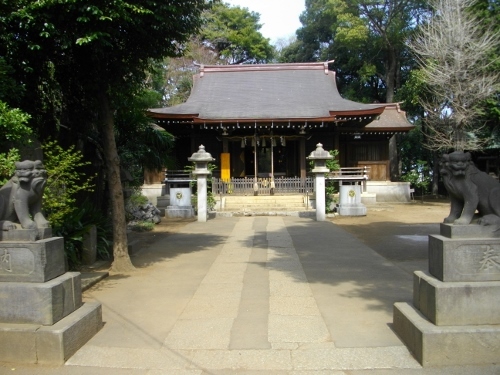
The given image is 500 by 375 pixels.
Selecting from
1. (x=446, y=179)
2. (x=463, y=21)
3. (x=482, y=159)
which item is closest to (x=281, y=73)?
(x=463, y=21)

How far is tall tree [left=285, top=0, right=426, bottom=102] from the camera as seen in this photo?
2834cm

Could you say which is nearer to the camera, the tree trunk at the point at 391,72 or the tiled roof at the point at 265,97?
the tiled roof at the point at 265,97

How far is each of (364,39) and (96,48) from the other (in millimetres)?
25332

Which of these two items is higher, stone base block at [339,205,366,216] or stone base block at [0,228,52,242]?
stone base block at [0,228,52,242]

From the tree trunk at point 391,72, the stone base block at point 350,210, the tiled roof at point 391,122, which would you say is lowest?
the stone base block at point 350,210

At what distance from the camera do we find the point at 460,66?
18.5 m

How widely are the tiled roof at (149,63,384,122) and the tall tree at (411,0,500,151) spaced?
3.17 m

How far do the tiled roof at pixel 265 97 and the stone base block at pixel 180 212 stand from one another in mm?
4476

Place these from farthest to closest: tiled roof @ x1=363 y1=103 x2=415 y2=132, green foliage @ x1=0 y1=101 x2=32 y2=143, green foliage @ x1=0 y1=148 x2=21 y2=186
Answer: tiled roof @ x1=363 y1=103 x2=415 y2=132, green foliage @ x1=0 y1=148 x2=21 y2=186, green foliage @ x1=0 y1=101 x2=32 y2=143

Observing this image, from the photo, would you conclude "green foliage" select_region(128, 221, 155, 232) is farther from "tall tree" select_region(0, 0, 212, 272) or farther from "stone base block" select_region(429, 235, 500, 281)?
"stone base block" select_region(429, 235, 500, 281)

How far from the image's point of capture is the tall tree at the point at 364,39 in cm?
2834

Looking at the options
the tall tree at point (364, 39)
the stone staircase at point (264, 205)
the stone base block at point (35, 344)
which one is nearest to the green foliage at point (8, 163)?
the stone base block at point (35, 344)

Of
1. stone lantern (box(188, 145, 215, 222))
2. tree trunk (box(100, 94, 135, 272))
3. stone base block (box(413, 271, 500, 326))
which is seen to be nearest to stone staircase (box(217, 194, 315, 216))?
stone lantern (box(188, 145, 215, 222))

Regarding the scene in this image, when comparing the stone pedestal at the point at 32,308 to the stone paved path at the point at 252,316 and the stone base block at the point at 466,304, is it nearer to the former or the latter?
the stone paved path at the point at 252,316
